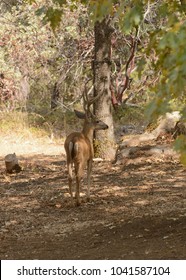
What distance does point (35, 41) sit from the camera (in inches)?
850

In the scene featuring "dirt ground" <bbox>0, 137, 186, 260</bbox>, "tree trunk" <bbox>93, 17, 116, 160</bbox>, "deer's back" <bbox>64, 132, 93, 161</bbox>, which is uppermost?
"tree trunk" <bbox>93, 17, 116, 160</bbox>

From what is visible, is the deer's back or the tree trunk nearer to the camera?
the deer's back

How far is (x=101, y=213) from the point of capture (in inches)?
386

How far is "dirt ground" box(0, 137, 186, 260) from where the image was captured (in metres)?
7.48

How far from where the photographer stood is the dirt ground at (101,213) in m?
7.48

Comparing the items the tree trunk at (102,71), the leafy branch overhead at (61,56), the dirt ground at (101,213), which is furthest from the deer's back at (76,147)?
the leafy branch overhead at (61,56)

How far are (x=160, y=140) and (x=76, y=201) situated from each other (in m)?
5.45

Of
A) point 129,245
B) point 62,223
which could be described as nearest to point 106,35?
point 62,223

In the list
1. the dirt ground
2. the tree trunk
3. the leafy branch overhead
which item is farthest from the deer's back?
the leafy branch overhead

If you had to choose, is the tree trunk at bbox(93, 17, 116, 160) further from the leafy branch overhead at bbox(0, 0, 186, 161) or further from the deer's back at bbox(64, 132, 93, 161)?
the leafy branch overhead at bbox(0, 0, 186, 161)

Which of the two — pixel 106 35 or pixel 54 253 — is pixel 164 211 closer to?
pixel 54 253

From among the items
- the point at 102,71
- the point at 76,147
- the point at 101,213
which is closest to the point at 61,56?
the point at 102,71

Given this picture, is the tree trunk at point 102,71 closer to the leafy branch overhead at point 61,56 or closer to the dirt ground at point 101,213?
the dirt ground at point 101,213

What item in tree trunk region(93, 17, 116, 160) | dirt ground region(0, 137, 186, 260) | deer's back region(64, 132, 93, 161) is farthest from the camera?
tree trunk region(93, 17, 116, 160)
